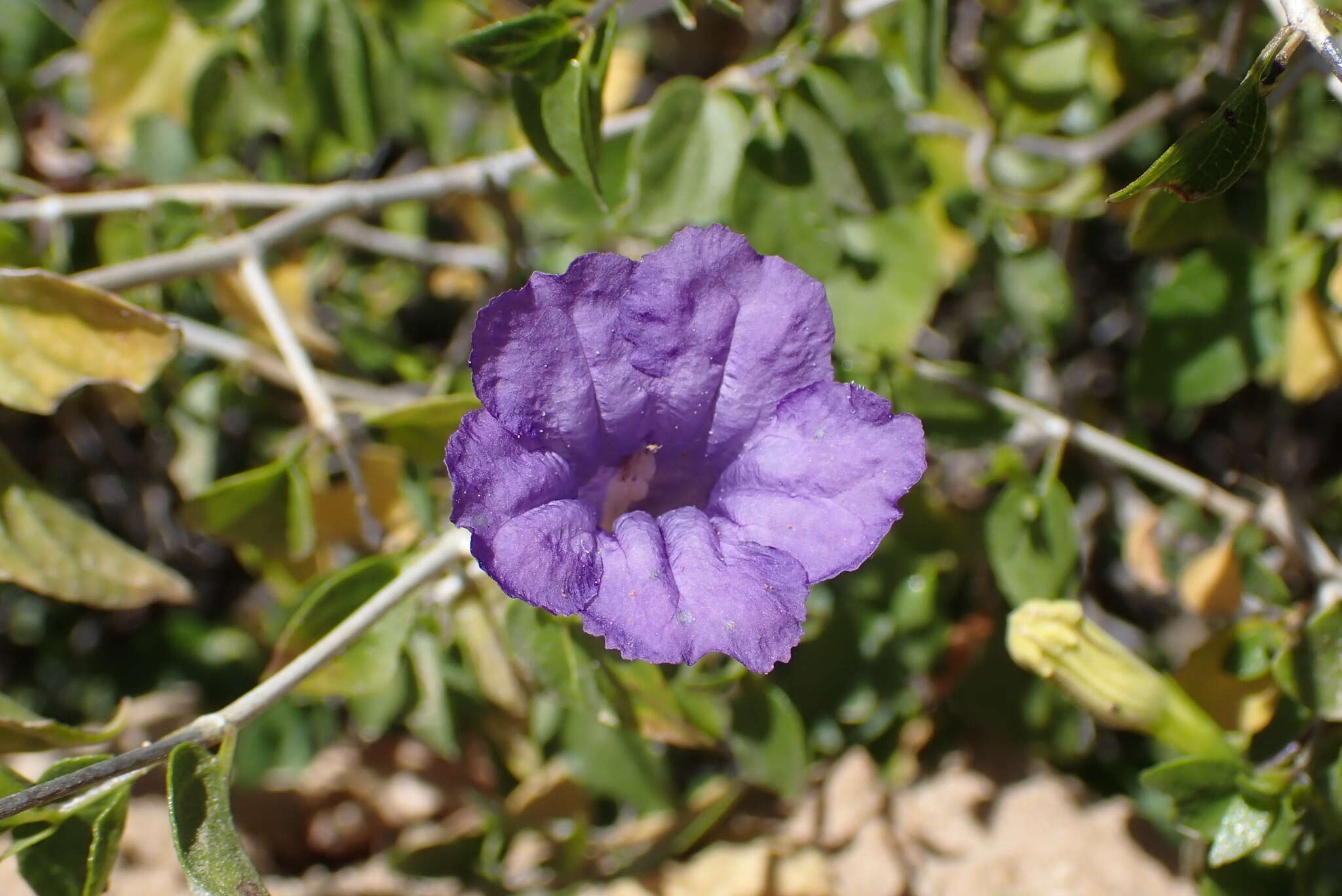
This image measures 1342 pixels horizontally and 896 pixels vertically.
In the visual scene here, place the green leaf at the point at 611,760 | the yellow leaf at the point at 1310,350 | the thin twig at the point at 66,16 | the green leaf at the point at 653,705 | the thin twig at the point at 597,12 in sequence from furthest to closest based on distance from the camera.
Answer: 1. the thin twig at the point at 66,16
2. the green leaf at the point at 611,760
3. the yellow leaf at the point at 1310,350
4. the green leaf at the point at 653,705
5. the thin twig at the point at 597,12

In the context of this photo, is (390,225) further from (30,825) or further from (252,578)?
(30,825)

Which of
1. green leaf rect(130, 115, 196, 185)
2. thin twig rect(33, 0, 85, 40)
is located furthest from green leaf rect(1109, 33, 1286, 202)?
thin twig rect(33, 0, 85, 40)

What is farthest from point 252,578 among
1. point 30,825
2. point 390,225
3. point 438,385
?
point 30,825

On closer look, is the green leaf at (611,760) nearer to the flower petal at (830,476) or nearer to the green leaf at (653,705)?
the green leaf at (653,705)

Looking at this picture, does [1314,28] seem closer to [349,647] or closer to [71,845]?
[349,647]

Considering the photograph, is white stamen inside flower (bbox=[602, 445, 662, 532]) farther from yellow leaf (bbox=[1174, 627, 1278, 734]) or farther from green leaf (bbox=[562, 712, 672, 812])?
yellow leaf (bbox=[1174, 627, 1278, 734])

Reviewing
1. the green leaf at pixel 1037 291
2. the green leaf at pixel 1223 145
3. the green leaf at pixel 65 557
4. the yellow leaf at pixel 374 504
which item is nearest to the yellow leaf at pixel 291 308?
the yellow leaf at pixel 374 504

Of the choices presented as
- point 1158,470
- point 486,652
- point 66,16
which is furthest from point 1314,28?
point 66,16
